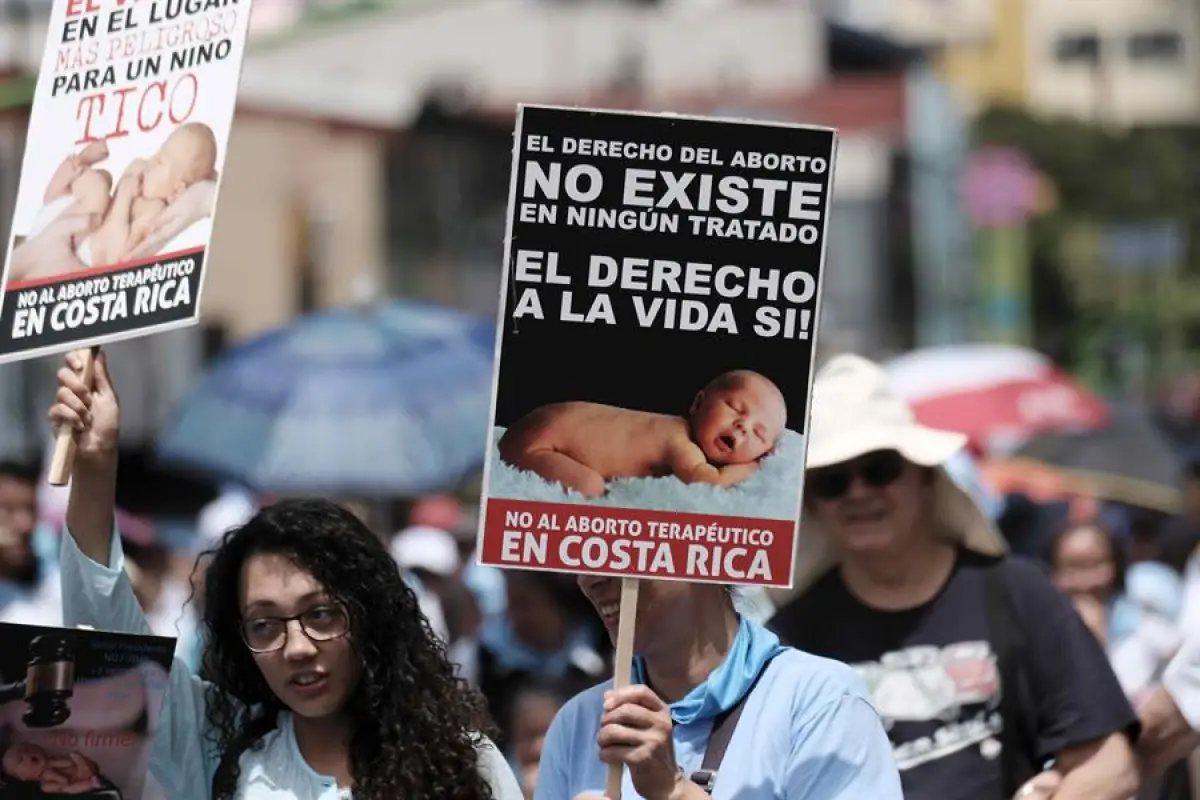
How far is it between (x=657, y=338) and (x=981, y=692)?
1618 mm

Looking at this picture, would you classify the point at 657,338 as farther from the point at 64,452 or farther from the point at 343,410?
the point at 343,410

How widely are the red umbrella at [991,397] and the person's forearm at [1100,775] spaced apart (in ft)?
33.8

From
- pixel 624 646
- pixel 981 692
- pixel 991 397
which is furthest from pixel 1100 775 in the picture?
pixel 991 397

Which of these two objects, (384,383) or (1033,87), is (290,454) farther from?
(1033,87)

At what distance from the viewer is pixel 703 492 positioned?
4.19 metres

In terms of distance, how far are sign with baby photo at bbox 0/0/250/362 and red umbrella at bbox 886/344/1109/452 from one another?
11.3m

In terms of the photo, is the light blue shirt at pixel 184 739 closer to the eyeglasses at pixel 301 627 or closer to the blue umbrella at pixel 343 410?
the eyeglasses at pixel 301 627

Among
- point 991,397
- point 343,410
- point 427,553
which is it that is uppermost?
point 991,397

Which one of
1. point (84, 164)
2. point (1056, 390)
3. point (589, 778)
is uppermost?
point (1056, 390)

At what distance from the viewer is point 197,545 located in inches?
491

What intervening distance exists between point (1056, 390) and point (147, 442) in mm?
8896

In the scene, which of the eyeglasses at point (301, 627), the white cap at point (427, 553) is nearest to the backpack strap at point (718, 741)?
the eyeglasses at point (301, 627)

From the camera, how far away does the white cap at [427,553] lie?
10844 millimetres

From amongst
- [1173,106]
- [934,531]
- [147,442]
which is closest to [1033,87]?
[1173,106]
